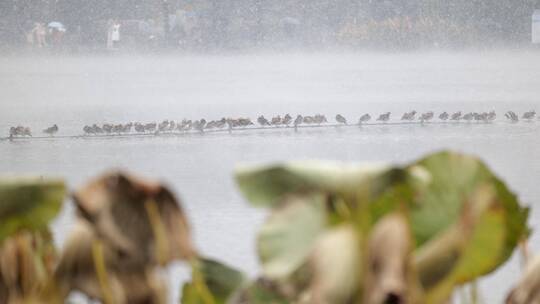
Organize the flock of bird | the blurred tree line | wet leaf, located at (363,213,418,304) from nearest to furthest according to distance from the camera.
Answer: wet leaf, located at (363,213,418,304)
the blurred tree line
the flock of bird

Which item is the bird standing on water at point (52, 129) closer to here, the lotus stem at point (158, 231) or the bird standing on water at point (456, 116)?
the bird standing on water at point (456, 116)

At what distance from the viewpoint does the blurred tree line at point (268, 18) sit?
3.01ft

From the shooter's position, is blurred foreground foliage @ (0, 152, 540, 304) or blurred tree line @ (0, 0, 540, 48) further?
blurred tree line @ (0, 0, 540, 48)

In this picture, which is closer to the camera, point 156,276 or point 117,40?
point 156,276

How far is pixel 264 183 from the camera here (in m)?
0.19

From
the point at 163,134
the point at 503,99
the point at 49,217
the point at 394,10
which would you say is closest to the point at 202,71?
the point at 163,134

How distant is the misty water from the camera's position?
98 cm

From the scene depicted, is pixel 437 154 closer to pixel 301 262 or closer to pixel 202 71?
pixel 301 262

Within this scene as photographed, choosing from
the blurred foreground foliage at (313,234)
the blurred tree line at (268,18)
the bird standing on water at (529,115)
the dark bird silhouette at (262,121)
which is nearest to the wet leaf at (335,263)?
the blurred foreground foliage at (313,234)

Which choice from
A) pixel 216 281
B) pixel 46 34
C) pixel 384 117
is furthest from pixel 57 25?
pixel 216 281

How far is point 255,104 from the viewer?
1067mm

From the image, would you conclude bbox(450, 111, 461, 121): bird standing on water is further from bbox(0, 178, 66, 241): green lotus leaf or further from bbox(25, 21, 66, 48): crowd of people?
bbox(0, 178, 66, 241): green lotus leaf

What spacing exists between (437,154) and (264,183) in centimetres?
4

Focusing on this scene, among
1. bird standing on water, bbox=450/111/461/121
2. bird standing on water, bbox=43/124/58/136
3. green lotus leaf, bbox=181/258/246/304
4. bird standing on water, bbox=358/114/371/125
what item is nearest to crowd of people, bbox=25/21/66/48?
bird standing on water, bbox=43/124/58/136
